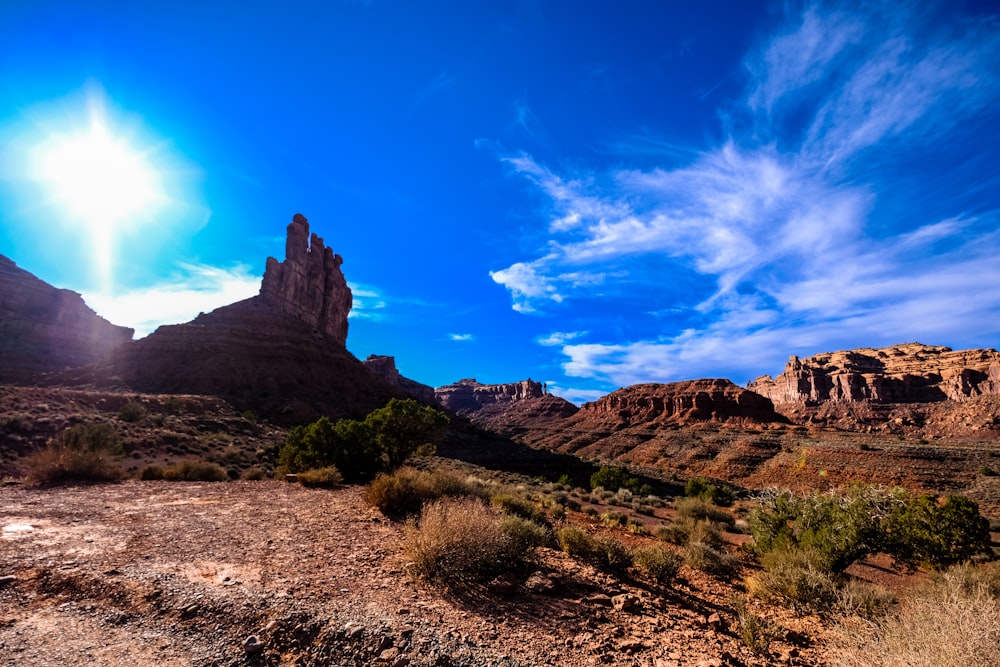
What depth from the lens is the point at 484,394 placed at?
605ft

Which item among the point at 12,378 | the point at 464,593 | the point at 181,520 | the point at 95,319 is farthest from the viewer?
the point at 95,319

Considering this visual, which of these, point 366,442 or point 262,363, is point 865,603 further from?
point 262,363

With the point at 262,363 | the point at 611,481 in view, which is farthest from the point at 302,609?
the point at 262,363

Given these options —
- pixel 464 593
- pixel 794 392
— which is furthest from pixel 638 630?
pixel 794 392

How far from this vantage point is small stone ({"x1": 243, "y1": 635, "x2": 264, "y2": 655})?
4641 mm

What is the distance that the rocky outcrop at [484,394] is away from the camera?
17512 centimetres

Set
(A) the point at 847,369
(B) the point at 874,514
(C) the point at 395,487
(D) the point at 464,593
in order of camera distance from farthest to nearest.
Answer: (A) the point at 847,369 < (C) the point at 395,487 < (B) the point at 874,514 < (D) the point at 464,593

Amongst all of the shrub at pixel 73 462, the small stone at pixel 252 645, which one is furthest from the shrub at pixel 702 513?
the shrub at pixel 73 462

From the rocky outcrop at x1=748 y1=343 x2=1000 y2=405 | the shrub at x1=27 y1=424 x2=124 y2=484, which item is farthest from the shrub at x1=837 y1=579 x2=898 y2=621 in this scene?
the rocky outcrop at x1=748 y1=343 x2=1000 y2=405

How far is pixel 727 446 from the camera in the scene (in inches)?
2394

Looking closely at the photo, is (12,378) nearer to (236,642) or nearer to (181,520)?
(181,520)

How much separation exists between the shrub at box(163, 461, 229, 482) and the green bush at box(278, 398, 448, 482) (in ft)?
8.24

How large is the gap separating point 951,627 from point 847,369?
176350 millimetres

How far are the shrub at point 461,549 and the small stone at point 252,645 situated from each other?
253 cm
